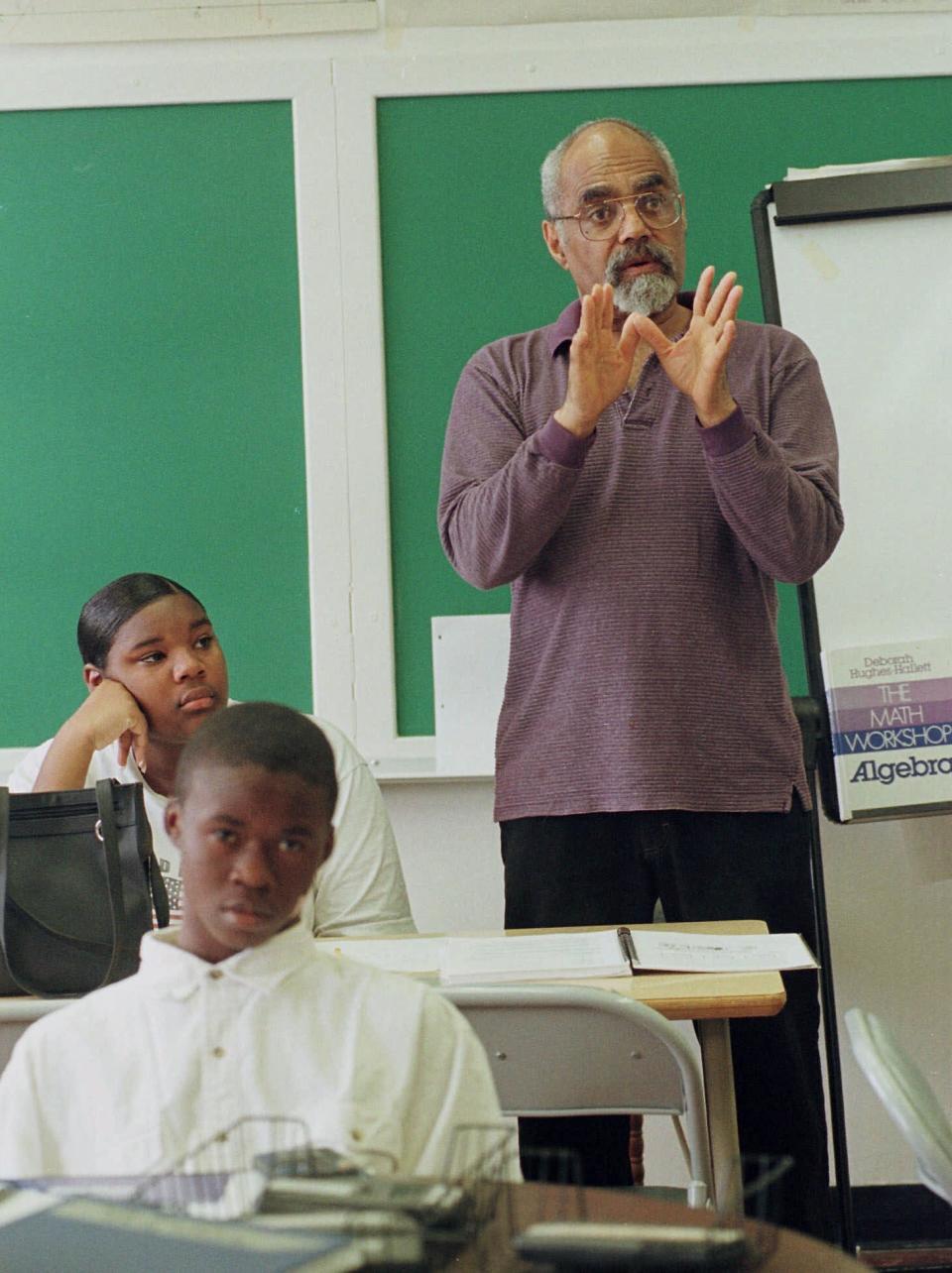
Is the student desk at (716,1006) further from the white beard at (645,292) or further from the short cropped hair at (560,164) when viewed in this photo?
the short cropped hair at (560,164)

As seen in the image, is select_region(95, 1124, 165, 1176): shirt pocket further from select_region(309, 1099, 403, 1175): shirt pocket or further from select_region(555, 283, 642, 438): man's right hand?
select_region(555, 283, 642, 438): man's right hand

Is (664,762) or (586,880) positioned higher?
(664,762)

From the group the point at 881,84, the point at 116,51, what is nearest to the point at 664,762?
the point at 881,84

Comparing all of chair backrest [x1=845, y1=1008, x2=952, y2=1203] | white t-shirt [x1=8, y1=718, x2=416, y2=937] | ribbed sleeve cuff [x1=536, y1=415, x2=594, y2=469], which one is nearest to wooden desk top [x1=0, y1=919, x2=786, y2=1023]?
chair backrest [x1=845, y1=1008, x2=952, y2=1203]

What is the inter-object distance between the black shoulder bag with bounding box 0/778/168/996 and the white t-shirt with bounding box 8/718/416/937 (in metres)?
0.31

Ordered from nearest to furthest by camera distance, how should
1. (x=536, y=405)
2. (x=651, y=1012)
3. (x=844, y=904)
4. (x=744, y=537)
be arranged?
(x=651, y=1012), (x=744, y=537), (x=536, y=405), (x=844, y=904)

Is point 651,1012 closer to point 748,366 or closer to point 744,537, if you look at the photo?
point 744,537

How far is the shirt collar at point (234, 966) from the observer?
1221mm

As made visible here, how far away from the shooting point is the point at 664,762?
Answer: 228cm

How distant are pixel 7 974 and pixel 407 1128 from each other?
0.89 m

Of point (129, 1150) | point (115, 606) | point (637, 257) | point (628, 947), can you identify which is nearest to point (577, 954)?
point (628, 947)

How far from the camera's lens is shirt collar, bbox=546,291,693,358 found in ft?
8.19

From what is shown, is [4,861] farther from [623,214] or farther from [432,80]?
[432,80]

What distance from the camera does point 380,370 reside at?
3285 mm
